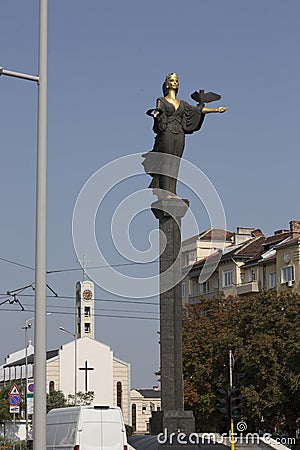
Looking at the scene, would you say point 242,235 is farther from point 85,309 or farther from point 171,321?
point 171,321

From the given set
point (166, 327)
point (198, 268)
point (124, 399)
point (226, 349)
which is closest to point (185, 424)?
point (166, 327)

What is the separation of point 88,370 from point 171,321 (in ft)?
328

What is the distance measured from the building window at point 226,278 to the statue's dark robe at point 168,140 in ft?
189

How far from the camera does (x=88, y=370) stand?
123m

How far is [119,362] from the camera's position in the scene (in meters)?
132

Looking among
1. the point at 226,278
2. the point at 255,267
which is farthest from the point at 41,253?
the point at 226,278

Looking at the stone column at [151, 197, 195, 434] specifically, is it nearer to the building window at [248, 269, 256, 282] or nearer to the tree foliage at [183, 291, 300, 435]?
the tree foliage at [183, 291, 300, 435]

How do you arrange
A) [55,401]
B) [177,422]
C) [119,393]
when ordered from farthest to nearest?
1. [119,393]
2. [55,401]
3. [177,422]

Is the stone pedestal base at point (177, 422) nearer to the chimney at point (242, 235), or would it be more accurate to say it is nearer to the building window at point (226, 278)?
the building window at point (226, 278)

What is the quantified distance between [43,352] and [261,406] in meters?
34.1

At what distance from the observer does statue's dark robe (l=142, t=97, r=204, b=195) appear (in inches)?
1023

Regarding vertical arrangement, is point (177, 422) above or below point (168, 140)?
below

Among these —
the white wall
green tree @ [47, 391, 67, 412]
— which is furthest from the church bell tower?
green tree @ [47, 391, 67, 412]

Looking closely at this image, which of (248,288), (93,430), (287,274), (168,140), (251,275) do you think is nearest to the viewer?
(93,430)
